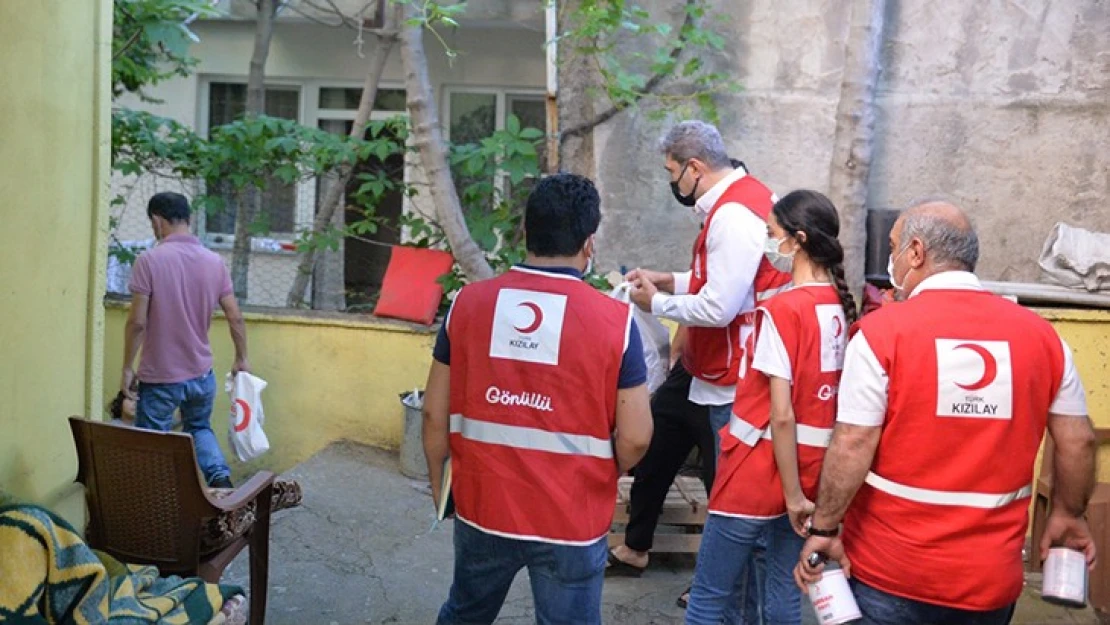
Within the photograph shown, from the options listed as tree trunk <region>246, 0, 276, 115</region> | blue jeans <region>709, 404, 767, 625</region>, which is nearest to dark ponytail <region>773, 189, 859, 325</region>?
blue jeans <region>709, 404, 767, 625</region>

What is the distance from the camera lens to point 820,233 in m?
3.68

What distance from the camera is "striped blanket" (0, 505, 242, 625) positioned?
126 inches

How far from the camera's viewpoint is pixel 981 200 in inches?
274

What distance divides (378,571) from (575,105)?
3356 millimetres

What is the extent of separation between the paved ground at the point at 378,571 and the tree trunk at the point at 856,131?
2305mm

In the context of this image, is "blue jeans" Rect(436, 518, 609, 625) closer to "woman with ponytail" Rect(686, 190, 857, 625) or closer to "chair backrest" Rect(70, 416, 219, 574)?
"woman with ponytail" Rect(686, 190, 857, 625)

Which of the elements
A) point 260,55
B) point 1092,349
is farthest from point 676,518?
point 260,55

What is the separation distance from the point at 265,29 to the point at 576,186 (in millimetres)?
7112

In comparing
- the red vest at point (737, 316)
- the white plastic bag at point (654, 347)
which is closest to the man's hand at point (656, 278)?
the white plastic bag at point (654, 347)

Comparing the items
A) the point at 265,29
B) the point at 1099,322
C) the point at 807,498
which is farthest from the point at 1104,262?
the point at 265,29

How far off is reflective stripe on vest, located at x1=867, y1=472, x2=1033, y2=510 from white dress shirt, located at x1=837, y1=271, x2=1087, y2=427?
0.59ft

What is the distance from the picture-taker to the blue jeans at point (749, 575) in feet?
13.1

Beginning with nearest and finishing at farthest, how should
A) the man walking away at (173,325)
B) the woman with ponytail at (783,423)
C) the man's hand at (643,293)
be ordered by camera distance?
the woman with ponytail at (783,423)
the man's hand at (643,293)
the man walking away at (173,325)

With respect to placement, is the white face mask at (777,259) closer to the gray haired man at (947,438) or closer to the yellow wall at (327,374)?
the gray haired man at (947,438)
